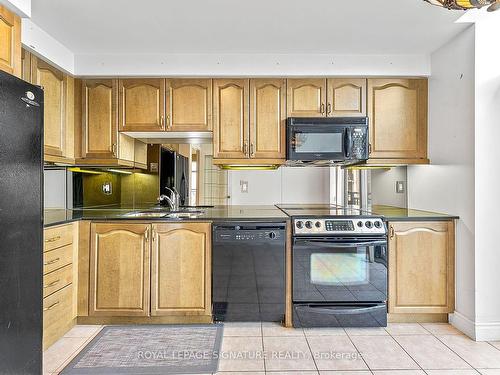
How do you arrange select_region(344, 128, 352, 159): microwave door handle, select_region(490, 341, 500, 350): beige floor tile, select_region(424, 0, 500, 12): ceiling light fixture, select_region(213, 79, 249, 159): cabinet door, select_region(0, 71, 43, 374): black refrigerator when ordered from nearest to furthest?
select_region(424, 0, 500, 12): ceiling light fixture < select_region(0, 71, 43, 374): black refrigerator < select_region(490, 341, 500, 350): beige floor tile < select_region(344, 128, 352, 159): microwave door handle < select_region(213, 79, 249, 159): cabinet door

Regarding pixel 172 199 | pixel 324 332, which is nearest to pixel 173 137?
pixel 172 199

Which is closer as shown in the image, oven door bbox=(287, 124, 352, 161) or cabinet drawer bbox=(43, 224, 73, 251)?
cabinet drawer bbox=(43, 224, 73, 251)

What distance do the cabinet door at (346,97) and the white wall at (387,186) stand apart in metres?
0.76

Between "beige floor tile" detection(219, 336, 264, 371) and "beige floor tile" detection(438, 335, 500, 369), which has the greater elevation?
"beige floor tile" detection(438, 335, 500, 369)

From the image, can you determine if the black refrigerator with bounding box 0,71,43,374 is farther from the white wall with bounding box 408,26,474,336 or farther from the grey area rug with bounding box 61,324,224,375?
the white wall with bounding box 408,26,474,336

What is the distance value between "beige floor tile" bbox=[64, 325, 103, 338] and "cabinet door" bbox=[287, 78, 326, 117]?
87.6 inches

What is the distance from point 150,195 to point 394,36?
252 centimetres

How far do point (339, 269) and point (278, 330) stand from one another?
2.05 ft

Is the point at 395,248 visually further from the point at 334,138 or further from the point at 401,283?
the point at 334,138

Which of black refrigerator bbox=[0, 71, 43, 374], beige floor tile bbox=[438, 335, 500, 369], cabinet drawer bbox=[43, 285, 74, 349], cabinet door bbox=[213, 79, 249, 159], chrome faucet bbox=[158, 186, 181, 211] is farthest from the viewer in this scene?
chrome faucet bbox=[158, 186, 181, 211]

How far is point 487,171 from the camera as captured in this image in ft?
8.15

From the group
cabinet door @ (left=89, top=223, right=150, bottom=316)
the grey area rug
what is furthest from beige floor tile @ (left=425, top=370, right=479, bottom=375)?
cabinet door @ (left=89, top=223, right=150, bottom=316)

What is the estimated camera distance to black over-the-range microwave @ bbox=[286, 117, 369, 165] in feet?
9.74

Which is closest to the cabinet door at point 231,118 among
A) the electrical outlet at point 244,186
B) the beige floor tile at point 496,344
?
the electrical outlet at point 244,186
